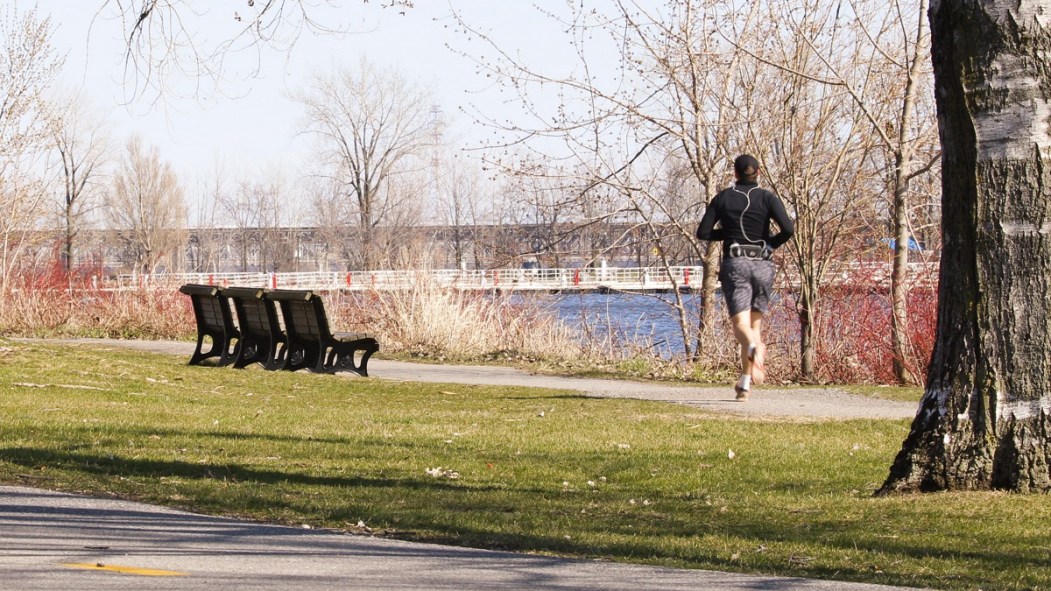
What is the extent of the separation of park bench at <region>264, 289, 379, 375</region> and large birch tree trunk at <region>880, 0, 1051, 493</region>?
9.97 metres

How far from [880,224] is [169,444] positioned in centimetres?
1290

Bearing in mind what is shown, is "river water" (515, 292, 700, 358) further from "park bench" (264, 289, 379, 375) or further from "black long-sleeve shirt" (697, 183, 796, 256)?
"black long-sleeve shirt" (697, 183, 796, 256)

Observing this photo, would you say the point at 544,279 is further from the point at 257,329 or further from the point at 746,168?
the point at 746,168

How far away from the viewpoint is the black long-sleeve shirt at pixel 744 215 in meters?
10.9

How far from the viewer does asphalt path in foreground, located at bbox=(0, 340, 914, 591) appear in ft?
16.7

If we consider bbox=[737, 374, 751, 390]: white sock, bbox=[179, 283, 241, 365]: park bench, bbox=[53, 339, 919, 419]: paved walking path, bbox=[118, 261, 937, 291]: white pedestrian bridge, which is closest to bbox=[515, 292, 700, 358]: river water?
bbox=[118, 261, 937, 291]: white pedestrian bridge

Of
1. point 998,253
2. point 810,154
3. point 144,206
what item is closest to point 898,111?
point 810,154

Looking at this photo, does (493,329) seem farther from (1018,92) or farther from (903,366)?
(1018,92)

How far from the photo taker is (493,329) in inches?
890

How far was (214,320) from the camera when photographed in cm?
1803

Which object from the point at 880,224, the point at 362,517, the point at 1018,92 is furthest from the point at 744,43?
the point at 362,517

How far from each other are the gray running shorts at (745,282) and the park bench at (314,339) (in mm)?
6314

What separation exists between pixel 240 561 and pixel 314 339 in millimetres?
11457

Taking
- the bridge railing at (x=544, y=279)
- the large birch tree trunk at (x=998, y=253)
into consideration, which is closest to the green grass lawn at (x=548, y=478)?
the large birch tree trunk at (x=998, y=253)
